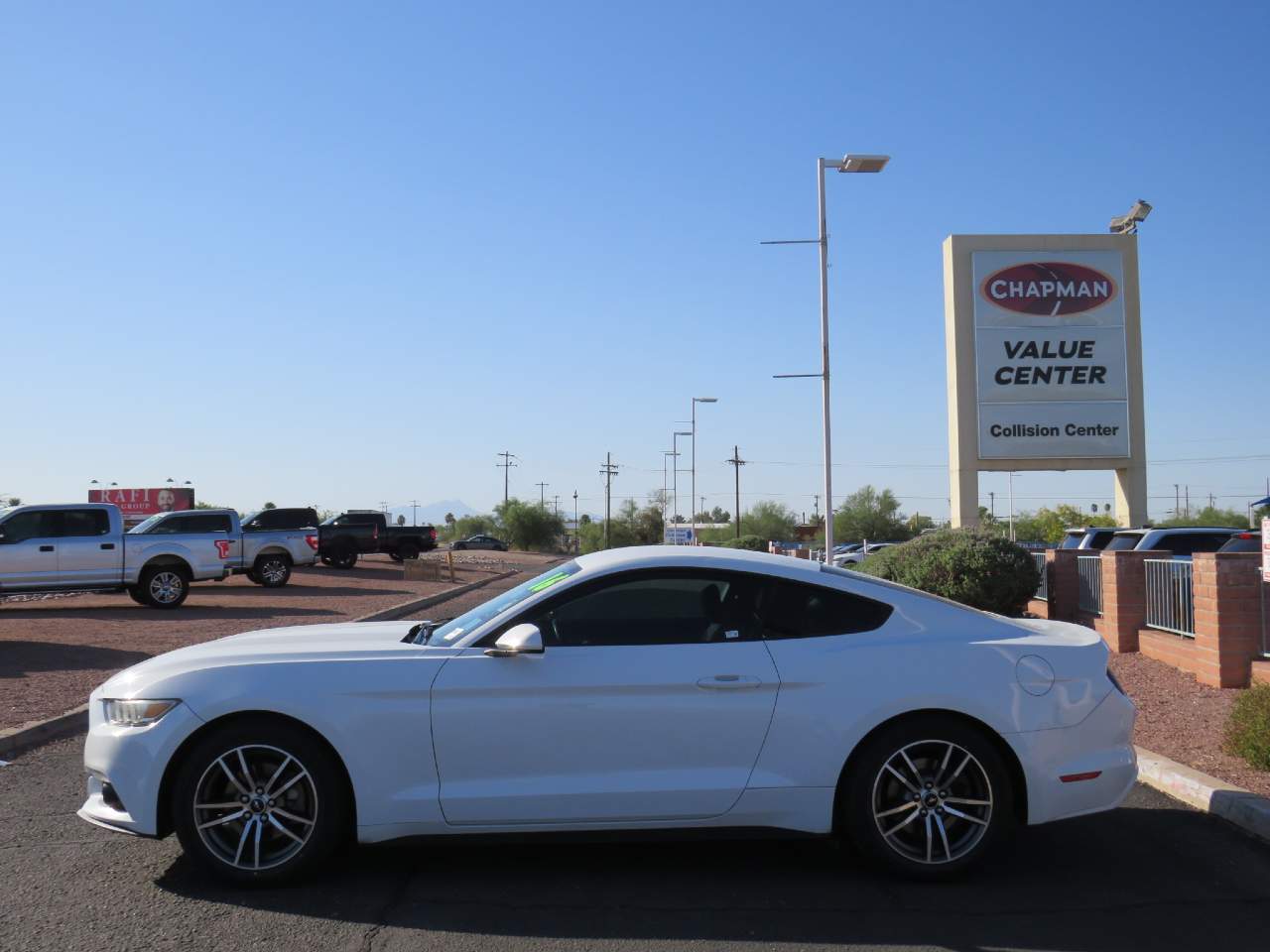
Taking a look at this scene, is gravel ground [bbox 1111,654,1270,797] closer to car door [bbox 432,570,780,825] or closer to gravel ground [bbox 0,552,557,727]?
car door [bbox 432,570,780,825]

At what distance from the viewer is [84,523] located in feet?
69.4

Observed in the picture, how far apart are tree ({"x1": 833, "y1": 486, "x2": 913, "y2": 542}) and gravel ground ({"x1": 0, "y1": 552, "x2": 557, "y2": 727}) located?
56.2 metres

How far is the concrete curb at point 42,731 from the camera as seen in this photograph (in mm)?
8641

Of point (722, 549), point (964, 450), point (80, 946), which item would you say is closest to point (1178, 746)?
point (722, 549)

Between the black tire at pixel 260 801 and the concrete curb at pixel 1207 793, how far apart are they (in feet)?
15.7

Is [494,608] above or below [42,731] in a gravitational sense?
above

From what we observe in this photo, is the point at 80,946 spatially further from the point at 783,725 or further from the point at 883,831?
the point at 883,831

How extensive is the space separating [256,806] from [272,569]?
2633cm

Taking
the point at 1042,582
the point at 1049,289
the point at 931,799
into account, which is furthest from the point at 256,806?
the point at 1049,289

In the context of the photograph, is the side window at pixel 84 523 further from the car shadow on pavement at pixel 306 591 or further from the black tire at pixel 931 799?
the black tire at pixel 931 799

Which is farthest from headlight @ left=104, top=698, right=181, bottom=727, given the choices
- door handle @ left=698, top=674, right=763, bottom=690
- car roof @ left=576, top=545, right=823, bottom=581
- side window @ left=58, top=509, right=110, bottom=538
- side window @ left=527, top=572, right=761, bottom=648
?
side window @ left=58, top=509, right=110, bottom=538

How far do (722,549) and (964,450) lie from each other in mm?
23838

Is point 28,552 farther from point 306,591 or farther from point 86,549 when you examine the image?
point 306,591

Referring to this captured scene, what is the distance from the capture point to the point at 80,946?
182 inches
